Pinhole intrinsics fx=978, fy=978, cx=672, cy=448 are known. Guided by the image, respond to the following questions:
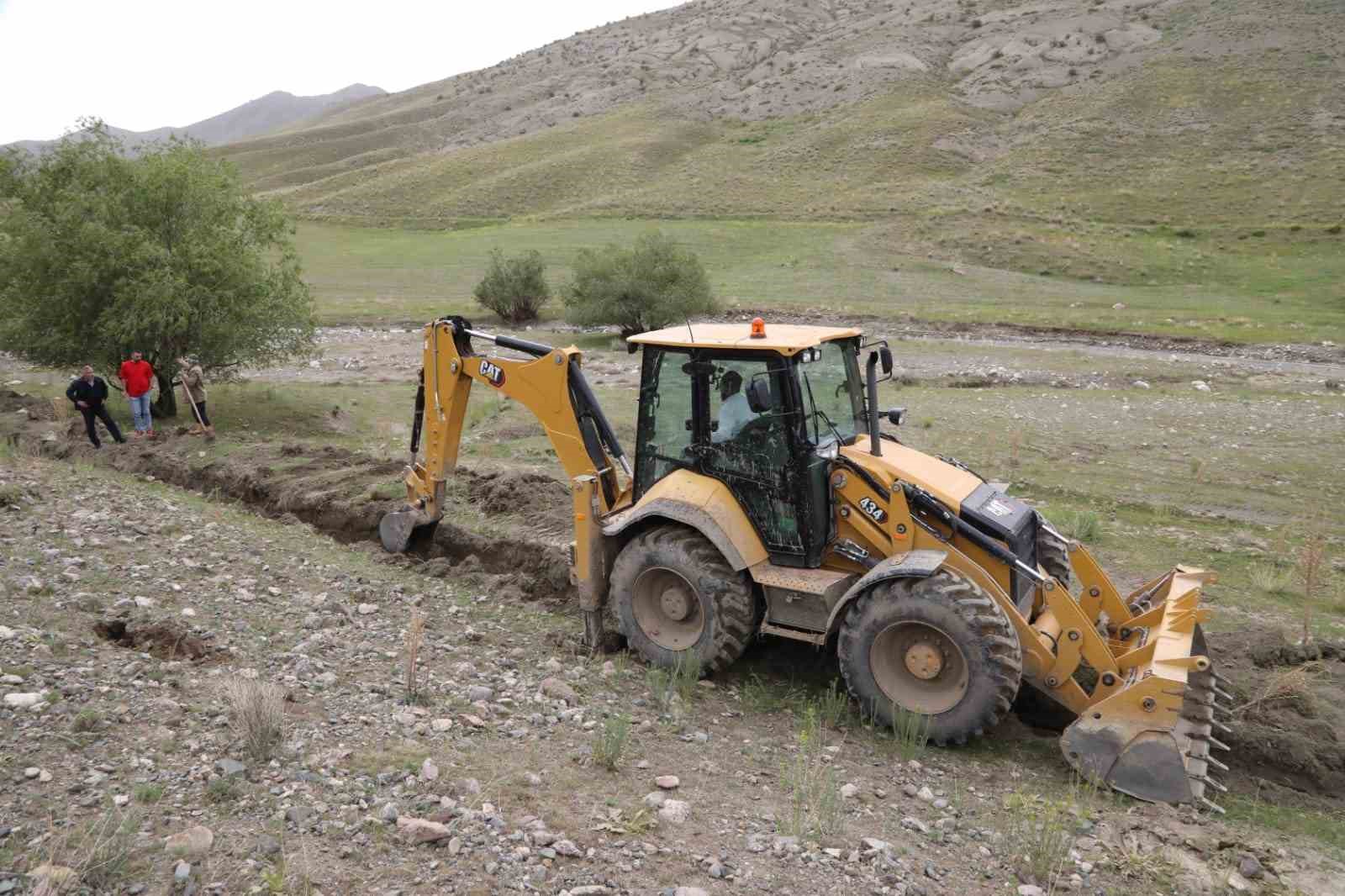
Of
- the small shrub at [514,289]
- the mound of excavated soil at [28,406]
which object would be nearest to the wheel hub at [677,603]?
the mound of excavated soil at [28,406]

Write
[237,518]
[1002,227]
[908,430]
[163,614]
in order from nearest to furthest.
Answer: [163,614] → [237,518] → [908,430] → [1002,227]

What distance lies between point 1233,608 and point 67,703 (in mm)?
8896

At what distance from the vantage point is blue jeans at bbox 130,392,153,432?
15.1m

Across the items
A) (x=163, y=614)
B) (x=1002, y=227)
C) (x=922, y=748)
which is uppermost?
(x=1002, y=227)

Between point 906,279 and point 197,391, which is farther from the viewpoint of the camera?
point 906,279

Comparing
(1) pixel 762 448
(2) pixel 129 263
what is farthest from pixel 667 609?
(2) pixel 129 263

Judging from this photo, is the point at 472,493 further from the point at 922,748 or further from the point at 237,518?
the point at 922,748

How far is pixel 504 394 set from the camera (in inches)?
343

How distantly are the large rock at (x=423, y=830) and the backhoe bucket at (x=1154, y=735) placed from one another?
3.67m

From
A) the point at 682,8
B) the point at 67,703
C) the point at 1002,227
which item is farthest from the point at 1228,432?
the point at 682,8

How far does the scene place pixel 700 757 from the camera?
19.8 ft

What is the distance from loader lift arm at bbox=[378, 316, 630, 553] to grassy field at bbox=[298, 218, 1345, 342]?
21.0 meters

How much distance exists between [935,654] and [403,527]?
18.4 ft

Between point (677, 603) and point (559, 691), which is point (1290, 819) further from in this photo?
point (559, 691)
